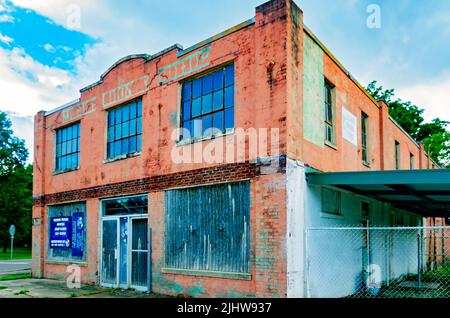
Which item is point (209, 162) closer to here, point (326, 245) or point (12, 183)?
point (326, 245)

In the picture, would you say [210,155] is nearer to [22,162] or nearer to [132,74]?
[132,74]

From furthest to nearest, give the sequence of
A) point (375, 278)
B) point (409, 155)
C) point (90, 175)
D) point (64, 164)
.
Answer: point (409, 155) → point (64, 164) → point (90, 175) → point (375, 278)

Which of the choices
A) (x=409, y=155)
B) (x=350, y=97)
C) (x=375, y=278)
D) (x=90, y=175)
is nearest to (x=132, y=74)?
(x=90, y=175)

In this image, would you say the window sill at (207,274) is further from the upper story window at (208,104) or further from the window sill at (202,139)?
the upper story window at (208,104)

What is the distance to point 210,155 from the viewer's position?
10516 millimetres

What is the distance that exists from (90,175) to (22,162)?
118 ft

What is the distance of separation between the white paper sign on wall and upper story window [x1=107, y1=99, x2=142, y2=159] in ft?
19.5

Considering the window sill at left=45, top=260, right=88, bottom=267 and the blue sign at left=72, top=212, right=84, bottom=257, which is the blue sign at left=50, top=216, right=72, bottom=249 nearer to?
the blue sign at left=72, top=212, right=84, bottom=257

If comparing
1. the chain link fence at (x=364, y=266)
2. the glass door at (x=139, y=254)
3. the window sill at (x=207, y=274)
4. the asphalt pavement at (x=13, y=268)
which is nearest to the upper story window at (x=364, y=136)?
the chain link fence at (x=364, y=266)

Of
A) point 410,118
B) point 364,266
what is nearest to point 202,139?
point 364,266

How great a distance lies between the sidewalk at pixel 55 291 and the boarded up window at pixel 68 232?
3.51 feet

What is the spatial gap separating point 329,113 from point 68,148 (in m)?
9.67

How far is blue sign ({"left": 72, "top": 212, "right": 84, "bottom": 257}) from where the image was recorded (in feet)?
48.0

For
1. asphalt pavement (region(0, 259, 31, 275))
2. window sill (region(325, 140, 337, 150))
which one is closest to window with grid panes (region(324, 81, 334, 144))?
window sill (region(325, 140, 337, 150))
